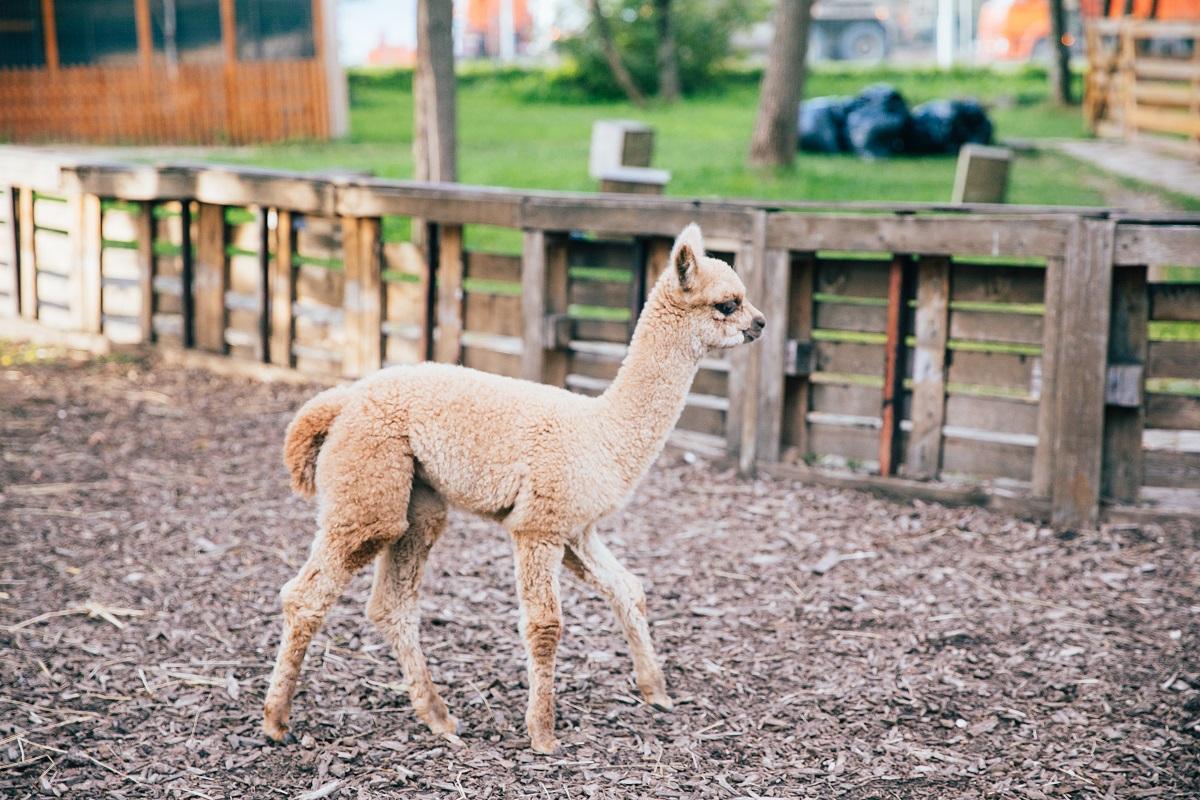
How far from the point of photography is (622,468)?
4.50 metres

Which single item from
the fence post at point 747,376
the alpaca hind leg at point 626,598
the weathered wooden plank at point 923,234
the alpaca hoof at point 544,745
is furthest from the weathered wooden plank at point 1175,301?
the alpaca hoof at point 544,745

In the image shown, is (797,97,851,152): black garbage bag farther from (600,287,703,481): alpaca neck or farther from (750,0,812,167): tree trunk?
(600,287,703,481): alpaca neck

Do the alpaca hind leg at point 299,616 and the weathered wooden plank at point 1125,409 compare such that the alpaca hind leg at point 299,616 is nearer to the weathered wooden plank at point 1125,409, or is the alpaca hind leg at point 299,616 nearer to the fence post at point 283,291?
the weathered wooden plank at point 1125,409

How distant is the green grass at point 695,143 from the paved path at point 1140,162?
1.68 ft

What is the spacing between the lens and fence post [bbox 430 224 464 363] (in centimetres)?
846

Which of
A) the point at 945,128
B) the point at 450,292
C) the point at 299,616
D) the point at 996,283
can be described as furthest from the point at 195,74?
the point at 299,616

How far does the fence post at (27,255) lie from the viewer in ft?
35.5

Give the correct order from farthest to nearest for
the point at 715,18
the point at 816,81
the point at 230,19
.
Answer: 1. the point at 715,18
2. the point at 816,81
3. the point at 230,19

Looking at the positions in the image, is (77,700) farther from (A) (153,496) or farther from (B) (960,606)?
(B) (960,606)

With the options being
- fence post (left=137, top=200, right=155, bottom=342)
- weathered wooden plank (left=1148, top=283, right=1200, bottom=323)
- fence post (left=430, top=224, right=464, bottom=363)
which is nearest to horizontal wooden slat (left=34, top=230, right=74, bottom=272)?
fence post (left=137, top=200, right=155, bottom=342)

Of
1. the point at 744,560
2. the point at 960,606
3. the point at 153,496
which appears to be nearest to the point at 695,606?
the point at 744,560

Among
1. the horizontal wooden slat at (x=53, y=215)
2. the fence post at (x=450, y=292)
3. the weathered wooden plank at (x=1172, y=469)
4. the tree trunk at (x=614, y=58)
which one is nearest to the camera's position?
the weathered wooden plank at (x=1172, y=469)

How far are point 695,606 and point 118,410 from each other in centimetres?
476

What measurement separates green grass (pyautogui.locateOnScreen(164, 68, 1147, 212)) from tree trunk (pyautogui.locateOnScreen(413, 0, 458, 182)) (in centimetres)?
167
